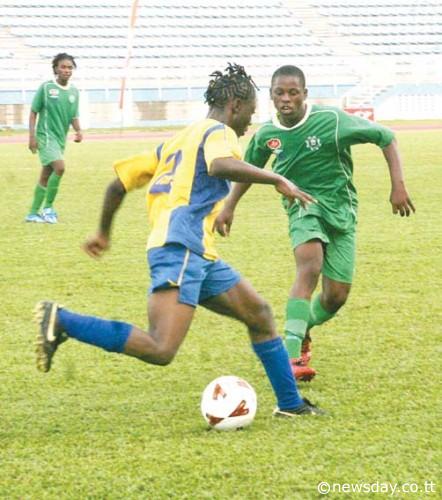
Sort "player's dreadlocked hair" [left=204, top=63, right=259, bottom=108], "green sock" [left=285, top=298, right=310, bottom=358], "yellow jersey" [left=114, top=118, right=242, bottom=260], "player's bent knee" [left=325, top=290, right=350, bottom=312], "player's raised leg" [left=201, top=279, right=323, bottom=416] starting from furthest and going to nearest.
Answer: "player's bent knee" [left=325, top=290, right=350, bottom=312] < "green sock" [left=285, top=298, right=310, bottom=358] < "player's raised leg" [left=201, top=279, right=323, bottom=416] < "player's dreadlocked hair" [left=204, top=63, right=259, bottom=108] < "yellow jersey" [left=114, top=118, right=242, bottom=260]

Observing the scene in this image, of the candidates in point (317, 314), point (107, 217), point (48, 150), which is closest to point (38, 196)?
point (48, 150)

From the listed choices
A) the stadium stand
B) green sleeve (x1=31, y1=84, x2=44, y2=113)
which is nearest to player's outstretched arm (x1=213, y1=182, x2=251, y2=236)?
green sleeve (x1=31, y1=84, x2=44, y2=113)

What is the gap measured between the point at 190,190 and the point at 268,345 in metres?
0.81

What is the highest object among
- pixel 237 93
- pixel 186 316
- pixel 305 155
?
pixel 237 93

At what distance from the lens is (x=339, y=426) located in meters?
4.68

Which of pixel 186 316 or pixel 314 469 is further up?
pixel 186 316

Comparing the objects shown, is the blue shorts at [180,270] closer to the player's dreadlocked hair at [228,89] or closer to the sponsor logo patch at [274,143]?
the player's dreadlocked hair at [228,89]

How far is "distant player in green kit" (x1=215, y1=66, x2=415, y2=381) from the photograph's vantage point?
5.51 m

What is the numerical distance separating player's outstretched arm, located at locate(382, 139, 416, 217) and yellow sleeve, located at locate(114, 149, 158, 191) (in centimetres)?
144

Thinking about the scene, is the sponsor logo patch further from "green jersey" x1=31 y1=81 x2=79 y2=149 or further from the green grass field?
"green jersey" x1=31 y1=81 x2=79 y2=149

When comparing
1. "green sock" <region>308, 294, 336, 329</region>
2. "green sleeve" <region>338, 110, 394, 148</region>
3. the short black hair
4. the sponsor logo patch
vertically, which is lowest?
"green sock" <region>308, 294, 336, 329</region>

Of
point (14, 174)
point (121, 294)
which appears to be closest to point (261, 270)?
point (121, 294)

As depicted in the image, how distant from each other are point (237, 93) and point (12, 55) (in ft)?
145

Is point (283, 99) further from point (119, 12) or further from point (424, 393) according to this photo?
point (119, 12)
